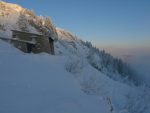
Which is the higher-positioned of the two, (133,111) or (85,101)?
(85,101)

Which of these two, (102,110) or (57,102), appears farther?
(102,110)

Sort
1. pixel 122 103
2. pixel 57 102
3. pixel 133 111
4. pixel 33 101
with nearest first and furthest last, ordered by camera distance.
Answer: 1. pixel 33 101
2. pixel 57 102
3. pixel 133 111
4. pixel 122 103

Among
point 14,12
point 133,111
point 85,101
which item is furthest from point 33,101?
point 14,12

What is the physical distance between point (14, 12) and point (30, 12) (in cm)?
809

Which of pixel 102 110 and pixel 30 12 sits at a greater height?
pixel 30 12

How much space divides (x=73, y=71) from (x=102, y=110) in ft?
28.4

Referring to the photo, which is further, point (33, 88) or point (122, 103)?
point (122, 103)

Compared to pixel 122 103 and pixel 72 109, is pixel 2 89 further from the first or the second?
pixel 122 103

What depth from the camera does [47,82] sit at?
13.9 metres

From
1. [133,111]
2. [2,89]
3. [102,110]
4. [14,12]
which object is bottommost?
[133,111]

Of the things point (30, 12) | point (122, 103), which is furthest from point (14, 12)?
point (122, 103)

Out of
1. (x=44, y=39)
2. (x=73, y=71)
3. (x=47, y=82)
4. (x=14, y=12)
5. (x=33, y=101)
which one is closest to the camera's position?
(x=33, y=101)

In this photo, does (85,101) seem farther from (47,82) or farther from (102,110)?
(47,82)

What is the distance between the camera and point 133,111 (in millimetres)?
22875
